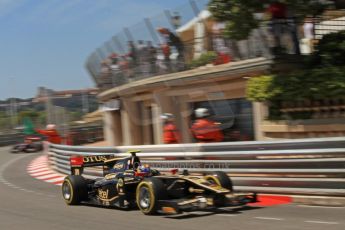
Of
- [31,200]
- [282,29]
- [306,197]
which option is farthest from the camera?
[282,29]

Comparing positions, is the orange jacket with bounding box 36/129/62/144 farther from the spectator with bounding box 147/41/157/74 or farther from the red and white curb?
the spectator with bounding box 147/41/157/74

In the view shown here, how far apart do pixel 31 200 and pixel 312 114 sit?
21.4ft

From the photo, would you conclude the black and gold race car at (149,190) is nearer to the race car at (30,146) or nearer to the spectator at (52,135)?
the spectator at (52,135)

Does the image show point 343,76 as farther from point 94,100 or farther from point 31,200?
point 94,100

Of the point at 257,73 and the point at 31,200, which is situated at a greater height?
the point at 257,73

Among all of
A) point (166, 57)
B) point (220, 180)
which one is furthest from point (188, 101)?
point (220, 180)

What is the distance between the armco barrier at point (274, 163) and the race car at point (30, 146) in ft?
69.5

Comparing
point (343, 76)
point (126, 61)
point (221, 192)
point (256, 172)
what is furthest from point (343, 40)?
point (126, 61)

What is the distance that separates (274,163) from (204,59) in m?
7.29

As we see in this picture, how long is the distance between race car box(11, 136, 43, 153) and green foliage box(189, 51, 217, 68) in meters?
17.4

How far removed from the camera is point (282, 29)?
13719mm

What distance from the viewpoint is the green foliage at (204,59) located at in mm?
16500

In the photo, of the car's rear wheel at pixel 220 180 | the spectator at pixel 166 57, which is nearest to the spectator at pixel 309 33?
the spectator at pixel 166 57

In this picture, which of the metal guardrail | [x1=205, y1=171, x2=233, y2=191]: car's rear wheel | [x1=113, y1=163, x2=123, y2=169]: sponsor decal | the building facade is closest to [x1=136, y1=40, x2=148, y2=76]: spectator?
the building facade
